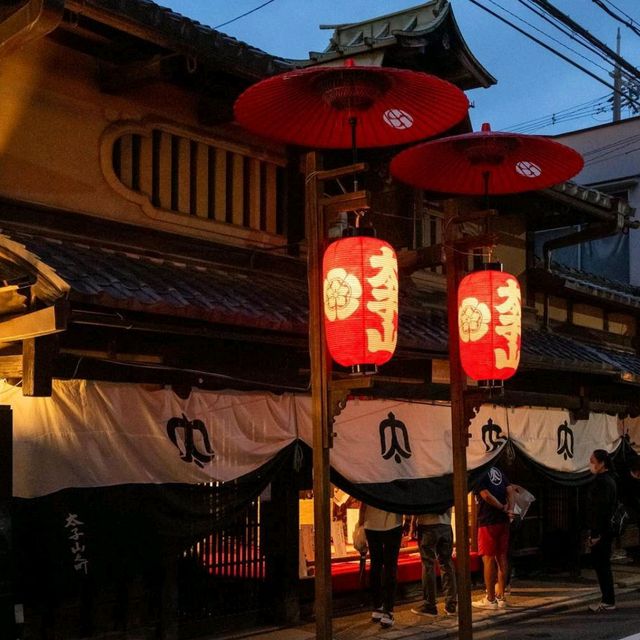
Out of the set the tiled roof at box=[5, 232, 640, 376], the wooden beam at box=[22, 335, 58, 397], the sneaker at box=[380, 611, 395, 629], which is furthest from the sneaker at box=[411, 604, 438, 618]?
the wooden beam at box=[22, 335, 58, 397]

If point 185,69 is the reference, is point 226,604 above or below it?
below

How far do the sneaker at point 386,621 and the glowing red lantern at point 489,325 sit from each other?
12.1 ft

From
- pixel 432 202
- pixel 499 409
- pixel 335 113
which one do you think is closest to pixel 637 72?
pixel 432 202

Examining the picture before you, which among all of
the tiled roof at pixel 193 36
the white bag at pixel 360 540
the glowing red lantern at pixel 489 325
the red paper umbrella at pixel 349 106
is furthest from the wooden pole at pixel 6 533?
the white bag at pixel 360 540

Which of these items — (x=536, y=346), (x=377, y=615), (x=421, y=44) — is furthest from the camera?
(x=536, y=346)

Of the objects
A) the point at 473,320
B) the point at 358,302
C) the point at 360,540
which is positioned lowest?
the point at 360,540

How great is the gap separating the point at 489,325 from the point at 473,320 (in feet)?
0.71

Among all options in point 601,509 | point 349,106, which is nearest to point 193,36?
point 349,106

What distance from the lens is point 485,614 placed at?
13578 millimetres

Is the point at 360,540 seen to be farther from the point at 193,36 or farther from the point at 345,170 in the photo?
the point at 193,36

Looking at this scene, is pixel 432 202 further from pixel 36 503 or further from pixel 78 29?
pixel 36 503

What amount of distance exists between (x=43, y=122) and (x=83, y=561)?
15.7 feet

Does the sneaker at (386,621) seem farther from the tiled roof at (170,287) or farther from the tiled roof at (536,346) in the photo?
the tiled roof at (170,287)

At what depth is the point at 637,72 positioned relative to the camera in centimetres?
1567
